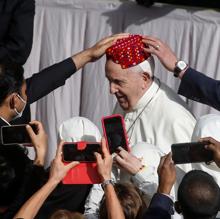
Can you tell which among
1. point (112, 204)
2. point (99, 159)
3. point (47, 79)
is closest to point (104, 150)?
point (99, 159)

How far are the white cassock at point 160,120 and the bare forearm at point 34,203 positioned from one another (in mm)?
743

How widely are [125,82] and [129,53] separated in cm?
14

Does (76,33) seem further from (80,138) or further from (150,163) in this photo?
(150,163)

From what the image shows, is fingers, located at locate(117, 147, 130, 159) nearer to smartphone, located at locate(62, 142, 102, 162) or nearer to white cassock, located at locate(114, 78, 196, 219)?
smartphone, located at locate(62, 142, 102, 162)

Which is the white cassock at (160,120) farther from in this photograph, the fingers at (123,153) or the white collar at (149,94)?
the fingers at (123,153)

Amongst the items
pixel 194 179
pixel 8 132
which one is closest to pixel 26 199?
pixel 8 132

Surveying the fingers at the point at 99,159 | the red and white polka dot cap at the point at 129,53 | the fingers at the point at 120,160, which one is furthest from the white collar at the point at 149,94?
the fingers at the point at 99,159

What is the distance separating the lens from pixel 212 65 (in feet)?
12.3

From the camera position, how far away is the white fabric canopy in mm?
3736

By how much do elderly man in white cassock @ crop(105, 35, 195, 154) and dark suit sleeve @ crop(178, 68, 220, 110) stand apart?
111 mm

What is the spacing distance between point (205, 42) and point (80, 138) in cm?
111

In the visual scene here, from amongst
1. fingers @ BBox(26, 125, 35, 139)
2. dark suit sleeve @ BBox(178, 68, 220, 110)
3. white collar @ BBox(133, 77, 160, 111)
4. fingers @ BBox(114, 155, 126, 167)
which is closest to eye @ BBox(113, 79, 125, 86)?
white collar @ BBox(133, 77, 160, 111)

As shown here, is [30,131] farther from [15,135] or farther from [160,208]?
[160,208]

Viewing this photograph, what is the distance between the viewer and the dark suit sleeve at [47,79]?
10.3 ft
